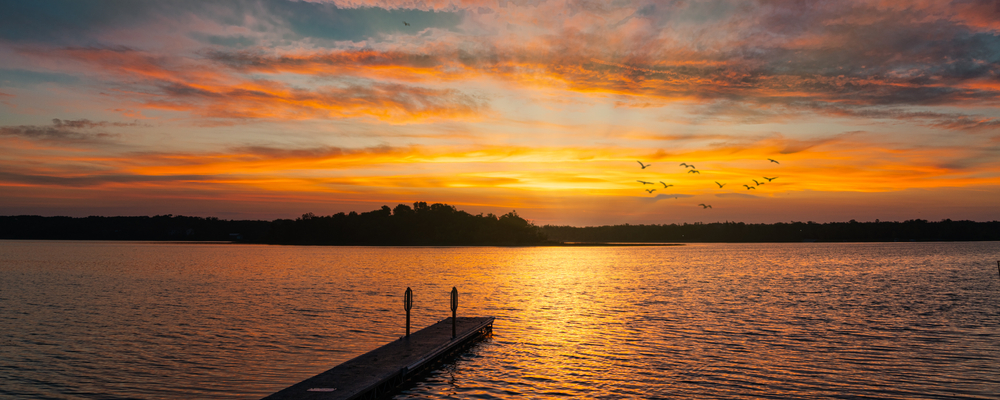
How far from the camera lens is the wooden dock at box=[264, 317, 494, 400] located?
18016 millimetres

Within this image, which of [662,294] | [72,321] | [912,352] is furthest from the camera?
[662,294]

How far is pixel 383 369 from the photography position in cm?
2117

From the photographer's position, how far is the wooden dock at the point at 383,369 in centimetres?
1802

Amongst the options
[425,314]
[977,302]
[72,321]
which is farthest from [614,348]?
[977,302]

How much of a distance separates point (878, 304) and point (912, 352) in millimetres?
23415

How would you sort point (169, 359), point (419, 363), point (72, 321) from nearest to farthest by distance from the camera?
Answer: point (419, 363), point (169, 359), point (72, 321)

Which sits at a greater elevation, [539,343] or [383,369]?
[383,369]

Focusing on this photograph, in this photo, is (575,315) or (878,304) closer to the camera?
(575,315)

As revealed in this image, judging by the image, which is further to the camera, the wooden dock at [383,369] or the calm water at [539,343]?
the calm water at [539,343]

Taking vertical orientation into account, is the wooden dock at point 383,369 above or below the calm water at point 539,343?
above

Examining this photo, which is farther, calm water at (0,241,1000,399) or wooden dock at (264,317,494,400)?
calm water at (0,241,1000,399)

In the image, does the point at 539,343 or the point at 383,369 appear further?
the point at 539,343

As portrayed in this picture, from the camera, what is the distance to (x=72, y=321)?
35.7 m

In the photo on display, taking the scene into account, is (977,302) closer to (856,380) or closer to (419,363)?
(856,380)
